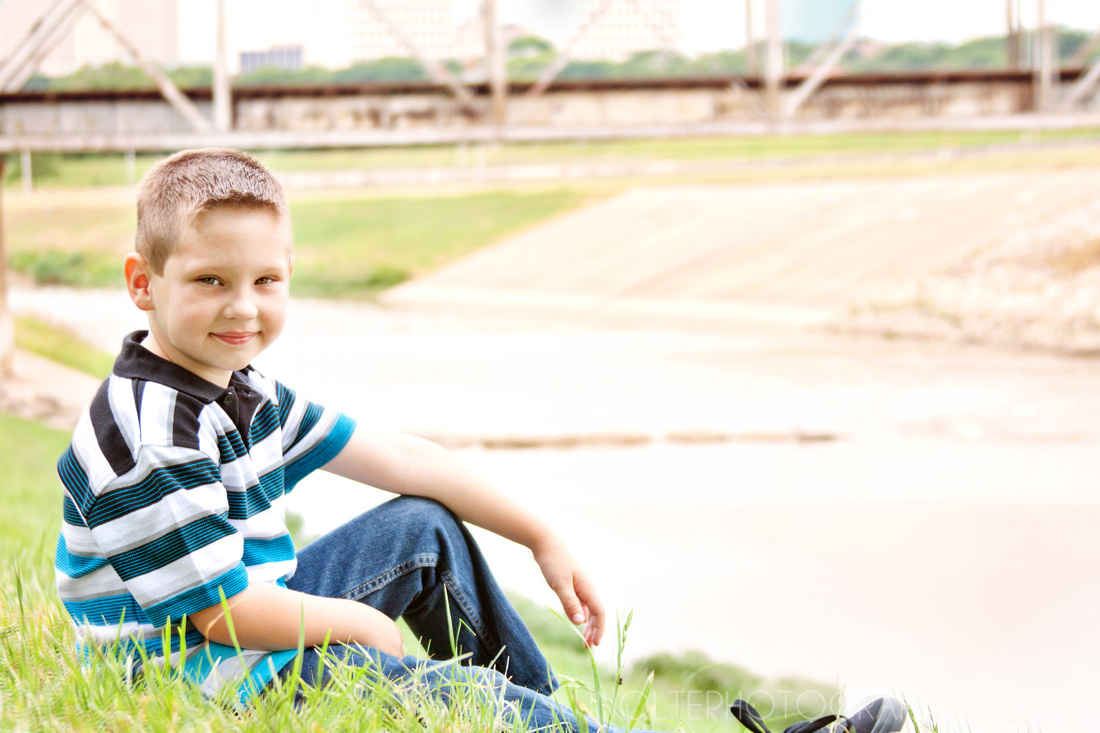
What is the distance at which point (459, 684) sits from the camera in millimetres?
898

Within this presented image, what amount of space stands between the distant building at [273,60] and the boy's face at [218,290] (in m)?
3.55

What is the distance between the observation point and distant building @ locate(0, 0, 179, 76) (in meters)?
3.62

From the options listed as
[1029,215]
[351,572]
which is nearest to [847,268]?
[1029,215]

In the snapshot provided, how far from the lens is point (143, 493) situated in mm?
808

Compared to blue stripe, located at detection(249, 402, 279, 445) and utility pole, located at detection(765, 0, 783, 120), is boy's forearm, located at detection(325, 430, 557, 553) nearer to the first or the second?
blue stripe, located at detection(249, 402, 279, 445)

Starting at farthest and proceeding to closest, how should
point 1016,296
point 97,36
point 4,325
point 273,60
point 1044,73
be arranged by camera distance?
point 1016,296
point 4,325
point 273,60
point 97,36
point 1044,73

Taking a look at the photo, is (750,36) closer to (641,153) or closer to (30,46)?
(30,46)

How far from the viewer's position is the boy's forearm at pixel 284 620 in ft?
2.82

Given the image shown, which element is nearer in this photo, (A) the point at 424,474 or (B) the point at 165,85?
(A) the point at 424,474

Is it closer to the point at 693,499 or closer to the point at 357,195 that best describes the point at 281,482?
the point at 693,499

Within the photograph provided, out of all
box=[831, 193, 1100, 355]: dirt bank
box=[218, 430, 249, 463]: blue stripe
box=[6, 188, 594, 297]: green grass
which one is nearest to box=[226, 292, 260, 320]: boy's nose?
box=[218, 430, 249, 463]: blue stripe

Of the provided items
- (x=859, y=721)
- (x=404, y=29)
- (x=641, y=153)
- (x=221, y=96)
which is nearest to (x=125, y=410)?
(x=859, y=721)

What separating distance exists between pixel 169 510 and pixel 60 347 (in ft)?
41.2

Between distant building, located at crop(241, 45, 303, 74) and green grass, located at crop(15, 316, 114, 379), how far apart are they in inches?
249
